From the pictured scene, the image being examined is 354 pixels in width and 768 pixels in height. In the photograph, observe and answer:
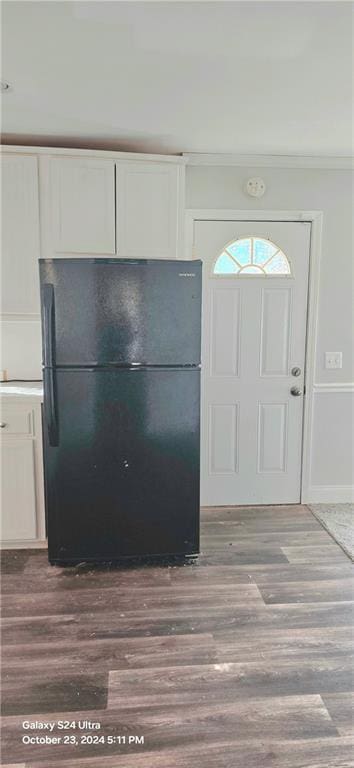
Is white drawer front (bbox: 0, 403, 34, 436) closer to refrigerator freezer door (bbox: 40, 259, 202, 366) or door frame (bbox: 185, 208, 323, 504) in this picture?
refrigerator freezer door (bbox: 40, 259, 202, 366)

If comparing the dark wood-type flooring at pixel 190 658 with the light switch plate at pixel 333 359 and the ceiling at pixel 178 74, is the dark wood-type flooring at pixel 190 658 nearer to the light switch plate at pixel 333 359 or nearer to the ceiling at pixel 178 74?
the light switch plate at pixel 333 359

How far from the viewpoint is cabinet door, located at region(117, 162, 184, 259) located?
3027 mm

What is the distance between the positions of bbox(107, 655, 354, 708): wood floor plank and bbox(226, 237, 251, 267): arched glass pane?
7.95 ft

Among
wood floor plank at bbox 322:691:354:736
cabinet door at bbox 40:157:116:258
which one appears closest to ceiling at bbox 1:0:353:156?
cabinet door at bbox 40:157:116:258

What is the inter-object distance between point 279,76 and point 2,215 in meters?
1.73

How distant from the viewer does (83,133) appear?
2887 mm

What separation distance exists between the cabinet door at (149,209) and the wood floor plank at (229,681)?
2.26 m

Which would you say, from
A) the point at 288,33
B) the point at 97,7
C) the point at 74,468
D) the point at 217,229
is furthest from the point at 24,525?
the point at 288,33

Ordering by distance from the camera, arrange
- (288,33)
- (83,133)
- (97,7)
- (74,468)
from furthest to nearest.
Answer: (83,133)
(74,468)
(288,33)
(97,7)

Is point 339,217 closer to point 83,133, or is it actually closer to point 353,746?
point 83,133

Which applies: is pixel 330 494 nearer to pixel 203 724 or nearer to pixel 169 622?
pixel 169 622

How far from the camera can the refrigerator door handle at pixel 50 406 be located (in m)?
2.60

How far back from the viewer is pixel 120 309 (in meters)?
2.58

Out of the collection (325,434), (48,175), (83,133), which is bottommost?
(325,434)
